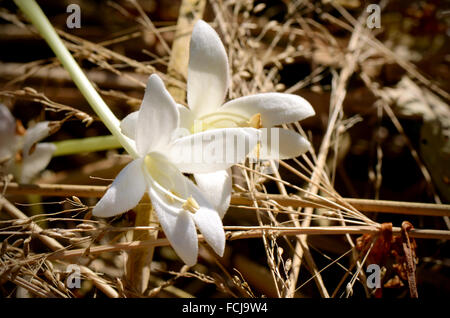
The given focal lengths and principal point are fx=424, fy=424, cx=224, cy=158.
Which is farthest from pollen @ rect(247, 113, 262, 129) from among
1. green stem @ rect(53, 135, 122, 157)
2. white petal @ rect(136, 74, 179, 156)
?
green stem @ rect(53, 135, 122, 157)

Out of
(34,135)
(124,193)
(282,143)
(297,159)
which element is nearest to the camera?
(124,193)

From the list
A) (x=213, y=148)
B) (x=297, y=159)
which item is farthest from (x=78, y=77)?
(x=297, y=159)

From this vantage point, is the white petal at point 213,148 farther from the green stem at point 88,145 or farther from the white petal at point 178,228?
the green stem at point 88,145

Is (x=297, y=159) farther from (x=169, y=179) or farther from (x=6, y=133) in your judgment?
(x=6, y=133)

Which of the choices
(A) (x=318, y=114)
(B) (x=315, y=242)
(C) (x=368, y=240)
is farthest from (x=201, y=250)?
(A) (x=318, y=114)

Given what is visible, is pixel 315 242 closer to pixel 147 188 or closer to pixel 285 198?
pixel 285 198

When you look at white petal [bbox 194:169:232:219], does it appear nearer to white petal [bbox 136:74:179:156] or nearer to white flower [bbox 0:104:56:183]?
white petal [bbox 136:74:179:156]
